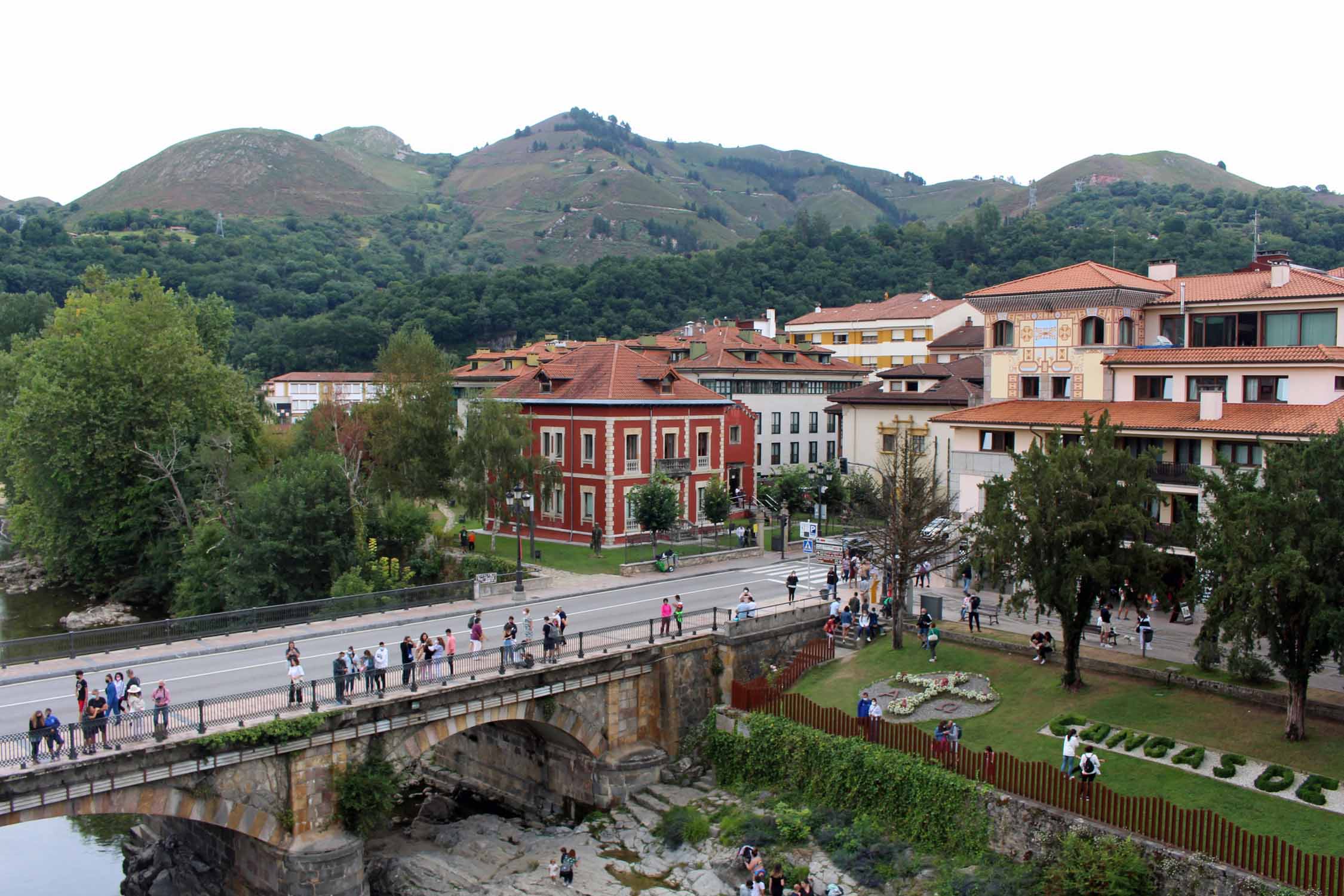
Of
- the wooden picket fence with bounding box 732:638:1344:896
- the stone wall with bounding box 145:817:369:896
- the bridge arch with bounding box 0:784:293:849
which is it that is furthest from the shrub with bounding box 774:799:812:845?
the bridge arch with bounding box 0:784:293:849

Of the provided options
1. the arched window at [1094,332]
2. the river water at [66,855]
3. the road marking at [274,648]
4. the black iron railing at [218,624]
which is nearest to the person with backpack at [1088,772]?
the road marking at [274,648]

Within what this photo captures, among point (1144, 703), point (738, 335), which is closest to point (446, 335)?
point (738, 335)

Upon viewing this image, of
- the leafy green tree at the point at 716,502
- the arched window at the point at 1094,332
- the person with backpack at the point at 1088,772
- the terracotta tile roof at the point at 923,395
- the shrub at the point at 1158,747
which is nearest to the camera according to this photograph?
the person with backpack at the point at 1088,772

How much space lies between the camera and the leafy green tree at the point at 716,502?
51844 millimetres

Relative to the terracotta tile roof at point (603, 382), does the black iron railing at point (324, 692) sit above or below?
below

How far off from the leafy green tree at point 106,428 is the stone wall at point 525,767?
25030 millimetres

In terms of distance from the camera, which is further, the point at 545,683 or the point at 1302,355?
the point at 1302,355

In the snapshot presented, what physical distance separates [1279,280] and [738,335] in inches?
1629

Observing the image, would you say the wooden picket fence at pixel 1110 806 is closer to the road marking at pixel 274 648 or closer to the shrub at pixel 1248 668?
the shrub at pixel 1248 668

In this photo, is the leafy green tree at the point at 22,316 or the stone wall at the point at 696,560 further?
the leafy green tree at the point at 22,316

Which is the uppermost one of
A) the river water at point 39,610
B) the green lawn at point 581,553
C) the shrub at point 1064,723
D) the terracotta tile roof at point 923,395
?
the terracotta tile roof at point 923,395

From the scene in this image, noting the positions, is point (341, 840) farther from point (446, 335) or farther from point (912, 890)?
point (446, 335)

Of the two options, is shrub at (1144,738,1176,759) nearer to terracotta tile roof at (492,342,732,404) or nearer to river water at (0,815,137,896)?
river water at (0,815,137,896)

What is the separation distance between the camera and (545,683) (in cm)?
2803
